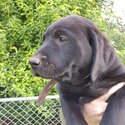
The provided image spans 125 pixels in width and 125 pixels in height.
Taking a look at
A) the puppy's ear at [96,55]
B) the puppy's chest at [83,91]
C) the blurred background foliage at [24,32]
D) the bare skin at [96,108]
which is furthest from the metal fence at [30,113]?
the puppy's ear at [96,55]

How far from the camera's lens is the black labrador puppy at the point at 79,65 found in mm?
2742

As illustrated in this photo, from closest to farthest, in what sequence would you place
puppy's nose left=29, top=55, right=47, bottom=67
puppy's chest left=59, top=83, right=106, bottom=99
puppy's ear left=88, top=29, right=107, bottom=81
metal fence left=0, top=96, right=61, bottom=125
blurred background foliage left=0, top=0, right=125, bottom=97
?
puppy's nose left=29, top=55, right=47, bottom=67
puppy's ear left=88, top=29, right=107, bottom=81
puppy's chest left=59, top=83, right=106, bottom=99
metal fence left=0, top=96, right=61, bottom=125
blurred background foliage left=0, top=0, right=125, bottom=97

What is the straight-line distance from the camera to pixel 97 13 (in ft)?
17.5

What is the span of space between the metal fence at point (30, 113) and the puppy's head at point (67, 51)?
157cm

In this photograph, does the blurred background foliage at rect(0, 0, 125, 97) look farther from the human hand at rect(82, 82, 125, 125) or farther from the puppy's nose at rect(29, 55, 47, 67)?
the puppy's nose at rect(29, 55, 47, 67)

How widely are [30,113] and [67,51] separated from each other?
1.84 meters


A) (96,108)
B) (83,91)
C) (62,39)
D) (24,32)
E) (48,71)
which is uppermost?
(62,39)

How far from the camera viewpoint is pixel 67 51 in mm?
2777

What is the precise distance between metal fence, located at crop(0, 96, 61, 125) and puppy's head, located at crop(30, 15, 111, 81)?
157cm

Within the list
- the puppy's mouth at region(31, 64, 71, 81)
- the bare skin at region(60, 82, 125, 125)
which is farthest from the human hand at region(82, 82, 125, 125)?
the puppy's mouth at region(31, 64, 71, 81)

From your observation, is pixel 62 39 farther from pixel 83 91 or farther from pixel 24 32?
pixel 24 32

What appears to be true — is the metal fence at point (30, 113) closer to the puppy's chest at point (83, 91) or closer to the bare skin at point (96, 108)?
the bare skin at point (96, 108)

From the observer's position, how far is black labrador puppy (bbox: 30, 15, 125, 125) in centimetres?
274

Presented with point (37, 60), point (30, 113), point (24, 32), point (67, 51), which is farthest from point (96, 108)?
point (24, 32)
